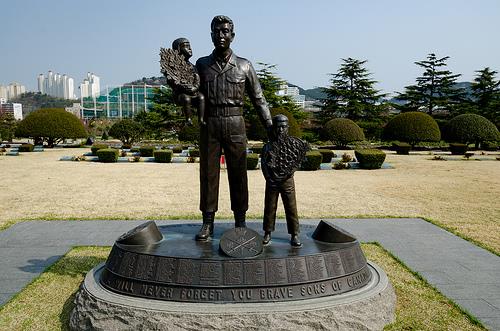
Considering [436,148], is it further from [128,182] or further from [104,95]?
[104,95]

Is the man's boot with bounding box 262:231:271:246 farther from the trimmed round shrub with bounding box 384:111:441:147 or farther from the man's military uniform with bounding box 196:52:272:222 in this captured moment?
the trimmed round shrub with bounding box 384:111:441:147

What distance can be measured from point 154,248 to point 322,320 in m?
1.69

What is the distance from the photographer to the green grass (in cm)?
397

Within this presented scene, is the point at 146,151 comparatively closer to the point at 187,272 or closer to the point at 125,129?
the point at 125,129

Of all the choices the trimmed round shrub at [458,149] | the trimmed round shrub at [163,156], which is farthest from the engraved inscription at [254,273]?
the trimmed round shrub at [458,149]

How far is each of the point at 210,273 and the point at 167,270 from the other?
1.25ft

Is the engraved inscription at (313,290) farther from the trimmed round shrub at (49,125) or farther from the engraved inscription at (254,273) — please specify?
the trimmed round shrub at (49,125)

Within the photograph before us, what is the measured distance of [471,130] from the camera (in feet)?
88.8

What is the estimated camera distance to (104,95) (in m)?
71.2

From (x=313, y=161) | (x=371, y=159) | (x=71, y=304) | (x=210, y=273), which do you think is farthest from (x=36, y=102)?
(x=210, y=273)

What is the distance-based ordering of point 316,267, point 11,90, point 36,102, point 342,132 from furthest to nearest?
point 11,90
point 36,102
point 342,132
point 316,267

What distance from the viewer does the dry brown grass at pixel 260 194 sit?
28.5 feet

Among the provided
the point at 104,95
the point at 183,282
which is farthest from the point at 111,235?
the point at 104,95

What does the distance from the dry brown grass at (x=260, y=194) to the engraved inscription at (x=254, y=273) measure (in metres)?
4.29
